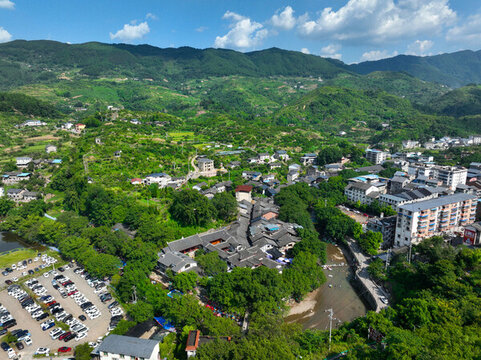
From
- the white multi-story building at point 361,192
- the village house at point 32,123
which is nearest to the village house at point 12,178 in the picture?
the village house at point 32,123

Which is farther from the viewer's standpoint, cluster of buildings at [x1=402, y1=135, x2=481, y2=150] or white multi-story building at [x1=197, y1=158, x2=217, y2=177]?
cluster of buildings at [x1=402, y1=135, x2=481, y2=150]

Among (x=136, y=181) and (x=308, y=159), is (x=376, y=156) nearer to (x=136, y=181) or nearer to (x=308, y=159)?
(x=308, y=159)

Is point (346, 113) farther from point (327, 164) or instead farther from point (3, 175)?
point (3, 175)

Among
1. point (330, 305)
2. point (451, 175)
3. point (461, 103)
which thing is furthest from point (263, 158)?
point (461, 103)

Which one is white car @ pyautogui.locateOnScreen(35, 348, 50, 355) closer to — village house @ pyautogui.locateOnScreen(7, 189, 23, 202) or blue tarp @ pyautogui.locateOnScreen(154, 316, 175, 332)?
blue tarp @ pyautogui.locateOnScreen(154, 316, 175, 332)

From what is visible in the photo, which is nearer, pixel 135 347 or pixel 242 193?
pixel 135 347

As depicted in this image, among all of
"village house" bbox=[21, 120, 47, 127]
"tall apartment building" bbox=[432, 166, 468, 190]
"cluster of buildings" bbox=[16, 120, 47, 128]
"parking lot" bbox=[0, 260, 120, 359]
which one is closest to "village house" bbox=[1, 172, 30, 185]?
"cluster of buildings" bbox=[16, 120, 47, 128]

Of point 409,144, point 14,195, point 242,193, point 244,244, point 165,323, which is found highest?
point 409,144
